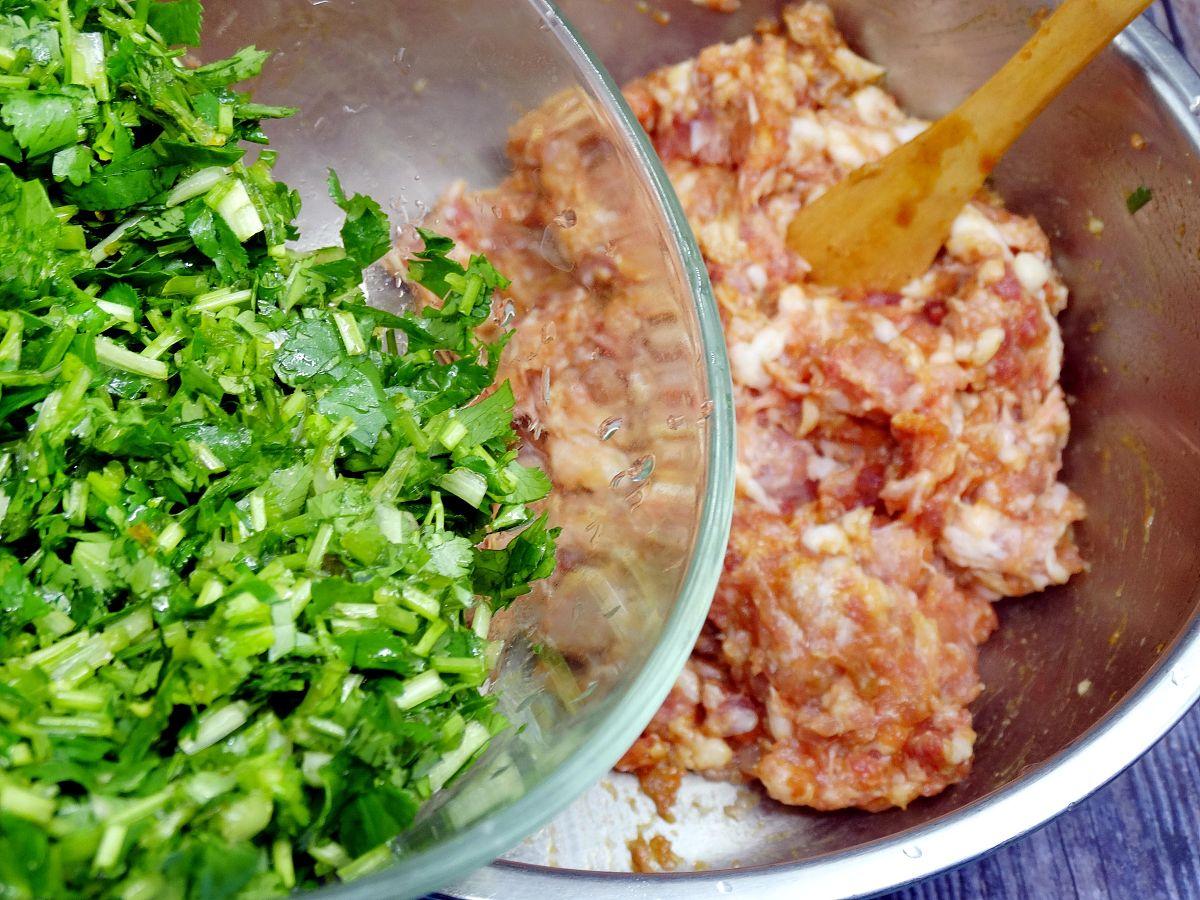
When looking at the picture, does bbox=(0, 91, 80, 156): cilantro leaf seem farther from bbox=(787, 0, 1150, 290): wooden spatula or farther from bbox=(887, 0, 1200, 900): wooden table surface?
bbox=(887, 0, 1200, 900): wooden table surface

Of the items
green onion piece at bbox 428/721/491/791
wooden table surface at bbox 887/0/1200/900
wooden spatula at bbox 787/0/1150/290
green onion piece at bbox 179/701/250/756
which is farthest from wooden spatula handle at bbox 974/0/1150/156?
green onion piece at bbox 179/701/250/756

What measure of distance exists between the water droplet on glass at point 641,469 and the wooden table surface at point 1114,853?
1.00 m

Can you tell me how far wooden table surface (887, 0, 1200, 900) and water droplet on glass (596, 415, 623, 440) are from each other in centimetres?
105

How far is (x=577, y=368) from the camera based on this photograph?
4.66 feet

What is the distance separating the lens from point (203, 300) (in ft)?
3.93

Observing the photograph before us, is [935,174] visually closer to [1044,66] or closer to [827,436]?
[1044,66]

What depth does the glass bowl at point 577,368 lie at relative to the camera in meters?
1.10

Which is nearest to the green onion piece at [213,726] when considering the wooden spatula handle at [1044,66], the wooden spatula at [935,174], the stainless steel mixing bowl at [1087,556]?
the stainless steel mixing bowl at [1087,556]

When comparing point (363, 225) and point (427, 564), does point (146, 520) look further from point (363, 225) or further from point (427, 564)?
point (363, 225)

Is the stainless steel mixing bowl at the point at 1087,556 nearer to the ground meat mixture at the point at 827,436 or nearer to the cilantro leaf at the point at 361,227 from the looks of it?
the ground meat mixture at the point at 827,436

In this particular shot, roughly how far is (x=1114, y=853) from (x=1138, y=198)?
1.23 meters

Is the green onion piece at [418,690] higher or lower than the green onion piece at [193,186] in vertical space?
lower

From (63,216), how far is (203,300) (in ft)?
0.64

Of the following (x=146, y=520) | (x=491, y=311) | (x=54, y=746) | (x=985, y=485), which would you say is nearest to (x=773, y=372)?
(x=985, y=485)
